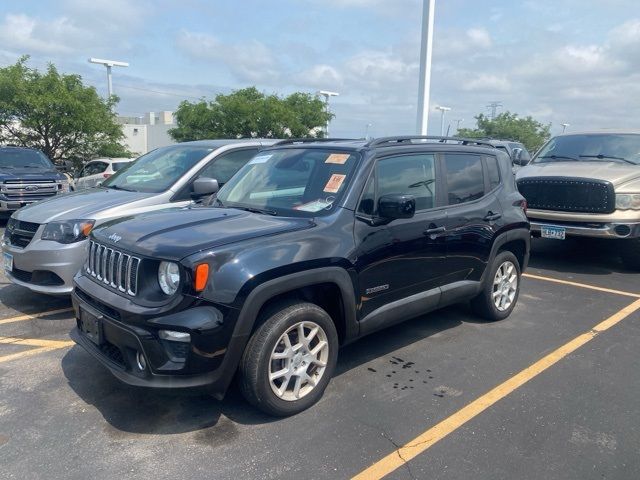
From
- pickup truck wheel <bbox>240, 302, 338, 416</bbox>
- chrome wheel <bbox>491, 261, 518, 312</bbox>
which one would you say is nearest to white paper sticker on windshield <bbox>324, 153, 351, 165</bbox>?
pickup truck wheel <bbox>240, 302, 338, 416</bbox>

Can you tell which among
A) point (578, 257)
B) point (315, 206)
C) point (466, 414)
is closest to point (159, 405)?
point (315, 206)

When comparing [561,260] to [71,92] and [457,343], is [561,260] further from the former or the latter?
[71,92]

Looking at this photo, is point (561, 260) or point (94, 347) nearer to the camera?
point (94, 347)

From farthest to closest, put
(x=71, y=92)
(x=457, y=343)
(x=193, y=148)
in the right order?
(x=71, y=92) < (x=193, y=148) < (x=457, y=343)

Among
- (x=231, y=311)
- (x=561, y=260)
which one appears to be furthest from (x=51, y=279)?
(x=561, y=260)

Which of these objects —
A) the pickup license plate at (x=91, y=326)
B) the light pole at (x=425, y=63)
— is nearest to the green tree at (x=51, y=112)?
the light pole at (x=425, y=63)

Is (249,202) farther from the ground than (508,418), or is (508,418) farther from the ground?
(249,202)

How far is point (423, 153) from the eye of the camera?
4.34 meters

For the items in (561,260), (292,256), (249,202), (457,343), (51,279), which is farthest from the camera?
(561,260)

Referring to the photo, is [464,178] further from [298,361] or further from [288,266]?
[298,361]

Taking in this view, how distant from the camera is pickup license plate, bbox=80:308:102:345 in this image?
3.22 meters

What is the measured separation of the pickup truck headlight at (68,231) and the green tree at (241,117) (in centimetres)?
1972

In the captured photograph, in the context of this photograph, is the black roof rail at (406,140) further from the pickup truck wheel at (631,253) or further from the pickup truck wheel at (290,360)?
the pickup truck wheel at (631,253)

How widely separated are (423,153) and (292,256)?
1757 millimetres
